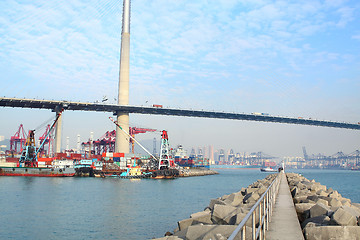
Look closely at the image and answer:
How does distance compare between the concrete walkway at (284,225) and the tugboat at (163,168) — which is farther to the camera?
the tugboat at (163,168)

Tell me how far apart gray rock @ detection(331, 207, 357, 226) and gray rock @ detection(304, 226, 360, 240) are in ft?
2.85

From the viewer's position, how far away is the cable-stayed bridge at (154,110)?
87325 millimetres

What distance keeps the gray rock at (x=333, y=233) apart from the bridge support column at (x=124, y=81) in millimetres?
81138

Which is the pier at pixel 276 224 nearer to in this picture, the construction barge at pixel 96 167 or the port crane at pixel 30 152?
the construction barge at pixel 96 167

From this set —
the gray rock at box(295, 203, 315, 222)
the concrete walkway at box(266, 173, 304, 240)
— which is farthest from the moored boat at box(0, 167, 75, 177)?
the concrete walkway at box(266, 173, 304, 240)

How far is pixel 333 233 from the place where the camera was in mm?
7676

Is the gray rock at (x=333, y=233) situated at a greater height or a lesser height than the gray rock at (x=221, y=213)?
greater

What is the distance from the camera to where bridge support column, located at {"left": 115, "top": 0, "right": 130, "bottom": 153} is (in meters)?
87.8

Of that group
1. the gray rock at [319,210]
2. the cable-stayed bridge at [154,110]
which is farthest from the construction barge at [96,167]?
the gray rock at [319,210]

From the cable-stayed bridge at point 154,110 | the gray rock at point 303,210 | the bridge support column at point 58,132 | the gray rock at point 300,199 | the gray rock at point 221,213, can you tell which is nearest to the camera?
the gray rock at point 221,213

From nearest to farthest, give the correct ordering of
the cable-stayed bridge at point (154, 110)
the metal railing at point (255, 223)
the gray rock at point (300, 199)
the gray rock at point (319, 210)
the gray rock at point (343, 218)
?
the metal railing at point (255, 223)
the gray rock at point (343, 218)
the gray rock at point (319, 210)
the gray rock at point (300, 199)
the cable-stayed bridge at point (154, 110)

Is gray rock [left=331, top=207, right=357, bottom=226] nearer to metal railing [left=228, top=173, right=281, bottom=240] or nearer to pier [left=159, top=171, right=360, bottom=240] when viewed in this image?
pier [left=159, top=171, right=360, bottom=240]

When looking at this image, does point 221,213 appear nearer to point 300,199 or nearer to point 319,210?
point 319,210

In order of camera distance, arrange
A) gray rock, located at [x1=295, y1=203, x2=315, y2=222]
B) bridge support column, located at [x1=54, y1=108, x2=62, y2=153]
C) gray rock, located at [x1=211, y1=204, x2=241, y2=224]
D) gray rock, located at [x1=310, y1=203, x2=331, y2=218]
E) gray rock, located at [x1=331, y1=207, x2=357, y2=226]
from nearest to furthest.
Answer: gray rock, located at [x1=331, y1=207, x2=357, y2=226] → gray rock, located at [x1=310, y1=203, x2=331, y2=218] → gray rock, located at [x1=211, y1=204, x2=241, y2=224] → gray rock, located at [x1=295, y1=203, x2=315, y2=222] → bridge support column, located at [x1=54, y1=108, x2=62, y2=153]
